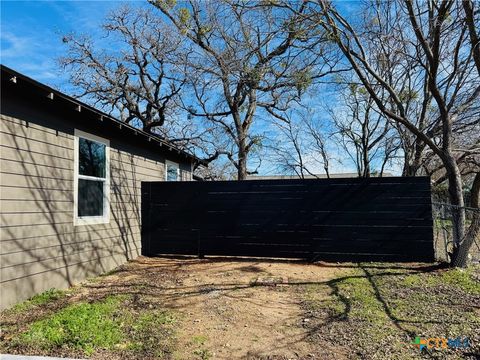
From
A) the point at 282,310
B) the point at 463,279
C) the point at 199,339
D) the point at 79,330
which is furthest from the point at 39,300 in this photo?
the point at 463,279

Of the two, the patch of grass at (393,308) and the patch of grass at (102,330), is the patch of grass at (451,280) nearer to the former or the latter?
the patch of grass at (393,308)

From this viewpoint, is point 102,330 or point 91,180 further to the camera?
point 91,180

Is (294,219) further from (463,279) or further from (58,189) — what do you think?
(58,189)

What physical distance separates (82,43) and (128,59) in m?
2.00

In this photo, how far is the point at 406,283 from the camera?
214 inches

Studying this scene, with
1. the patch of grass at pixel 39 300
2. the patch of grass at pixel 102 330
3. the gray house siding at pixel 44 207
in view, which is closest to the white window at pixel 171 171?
the gray house siding at pixel 44 207

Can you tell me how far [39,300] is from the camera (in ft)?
15.4

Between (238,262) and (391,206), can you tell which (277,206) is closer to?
(238,262)

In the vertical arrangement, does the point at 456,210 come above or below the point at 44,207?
below

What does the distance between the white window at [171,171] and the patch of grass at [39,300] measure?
16.6 feet

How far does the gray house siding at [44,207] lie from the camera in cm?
448

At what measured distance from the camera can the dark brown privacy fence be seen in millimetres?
6887

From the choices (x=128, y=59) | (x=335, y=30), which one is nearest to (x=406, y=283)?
(x=335, y=30)

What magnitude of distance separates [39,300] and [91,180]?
220 centimetres
